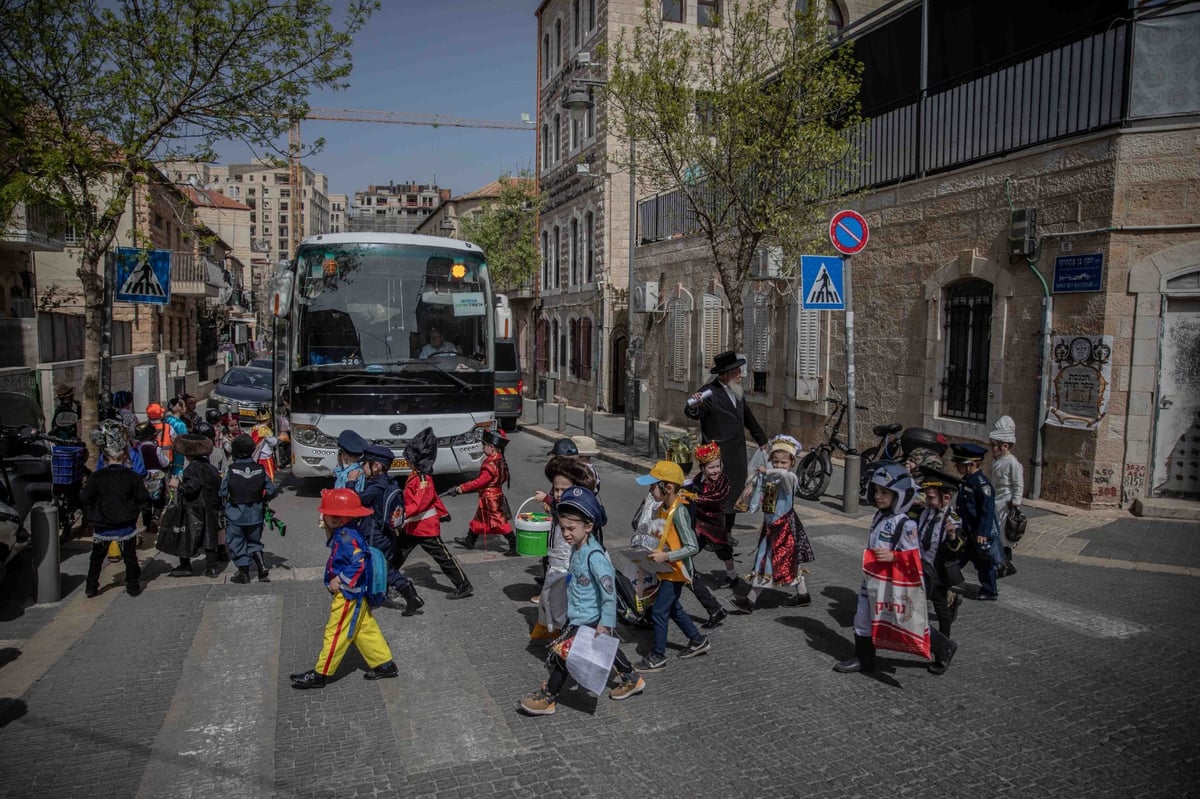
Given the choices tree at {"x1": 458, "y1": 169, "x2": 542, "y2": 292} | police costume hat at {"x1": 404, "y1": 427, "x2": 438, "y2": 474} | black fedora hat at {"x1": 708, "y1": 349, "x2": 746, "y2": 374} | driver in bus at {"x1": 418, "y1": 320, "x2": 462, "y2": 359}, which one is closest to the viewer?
police costume hat at {"x1": 404, "y1": 427, "x2": 438, "y2": 474}

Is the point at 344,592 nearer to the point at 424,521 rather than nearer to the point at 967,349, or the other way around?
the point at 424,521

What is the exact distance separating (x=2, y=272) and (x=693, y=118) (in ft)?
72.3

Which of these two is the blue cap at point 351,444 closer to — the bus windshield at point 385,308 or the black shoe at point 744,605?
the black shoe at point 744,605

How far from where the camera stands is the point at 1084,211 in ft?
33.4

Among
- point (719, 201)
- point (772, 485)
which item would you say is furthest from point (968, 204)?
point (772, 485)

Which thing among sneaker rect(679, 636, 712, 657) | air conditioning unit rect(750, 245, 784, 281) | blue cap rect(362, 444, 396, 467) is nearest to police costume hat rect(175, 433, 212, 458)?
blue cap rect(362, 444, 396, 467)

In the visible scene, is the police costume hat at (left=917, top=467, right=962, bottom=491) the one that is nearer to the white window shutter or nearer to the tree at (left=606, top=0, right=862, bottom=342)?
the tree at (left=606, top=0, right=862, bottom=342)

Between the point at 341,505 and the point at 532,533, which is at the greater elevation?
the point at 341,505

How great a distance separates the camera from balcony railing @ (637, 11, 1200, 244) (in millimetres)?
9602

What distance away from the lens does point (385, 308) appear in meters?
11.1

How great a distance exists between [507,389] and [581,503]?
17099mm

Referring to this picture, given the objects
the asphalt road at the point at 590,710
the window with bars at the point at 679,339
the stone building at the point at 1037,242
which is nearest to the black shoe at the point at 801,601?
the asphalt road at the point at 590,710

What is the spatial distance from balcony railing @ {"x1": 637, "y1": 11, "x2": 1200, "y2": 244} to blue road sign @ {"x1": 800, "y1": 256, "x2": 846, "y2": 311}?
3119 mm

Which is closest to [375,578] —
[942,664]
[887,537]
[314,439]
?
[887,537]
